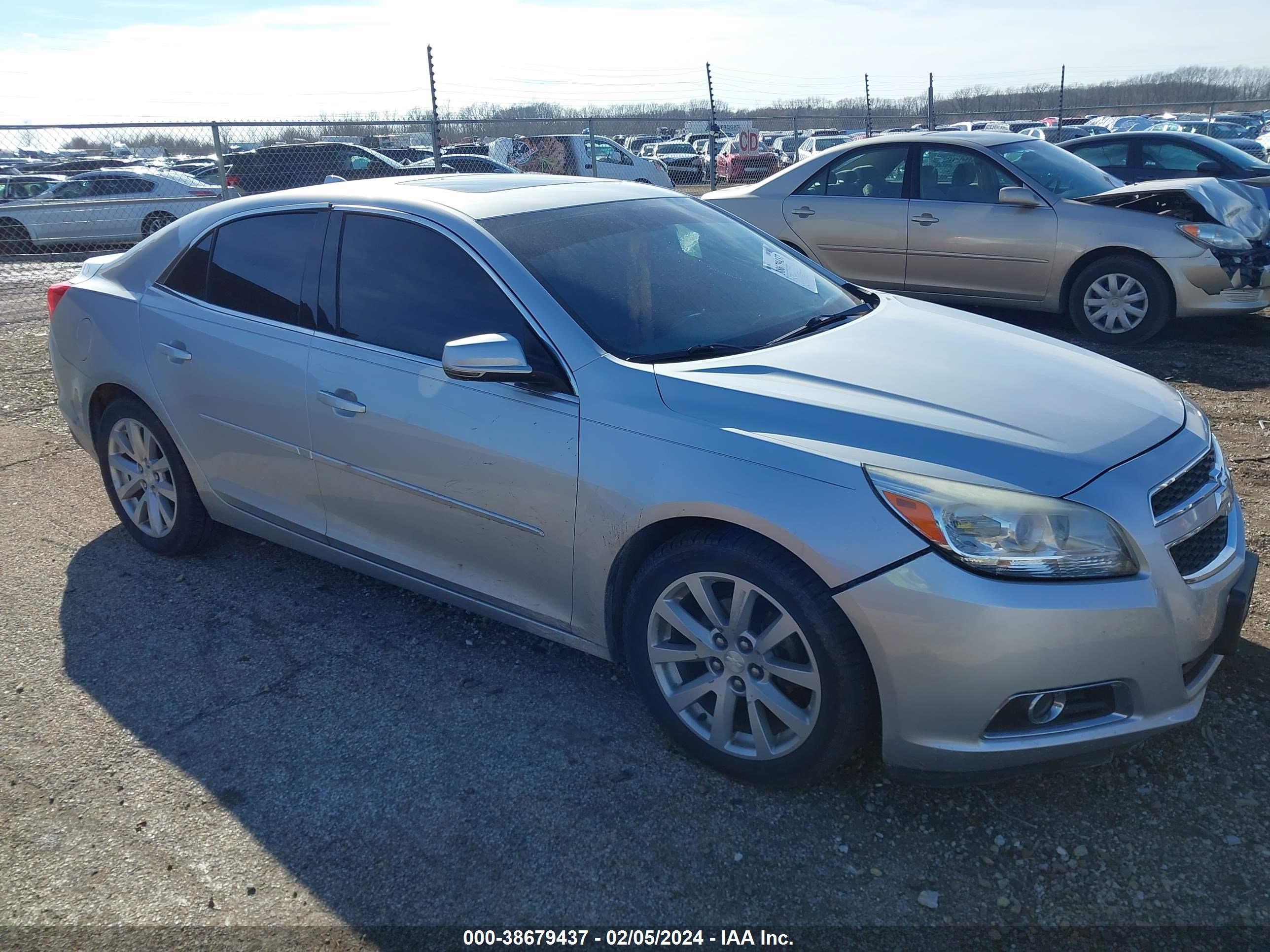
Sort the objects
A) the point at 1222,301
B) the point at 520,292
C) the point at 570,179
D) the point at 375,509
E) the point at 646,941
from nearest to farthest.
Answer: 1. the point at 646,941
2. the point at 520,292
3. the point at 375,509
4. the point at 570,179
5. the point at 1222,301

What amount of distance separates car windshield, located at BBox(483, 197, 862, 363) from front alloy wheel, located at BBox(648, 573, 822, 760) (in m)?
0.79

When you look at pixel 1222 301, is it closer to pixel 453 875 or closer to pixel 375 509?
pixel 375 509

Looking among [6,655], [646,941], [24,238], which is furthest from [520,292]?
[24,238]

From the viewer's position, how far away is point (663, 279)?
3.40 meters

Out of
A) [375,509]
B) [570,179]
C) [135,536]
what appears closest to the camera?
[375,509]

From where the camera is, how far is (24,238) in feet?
46.6

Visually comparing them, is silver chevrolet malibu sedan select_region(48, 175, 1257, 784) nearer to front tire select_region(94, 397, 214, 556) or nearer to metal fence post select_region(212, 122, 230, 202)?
front tire select_region(94, 397, 214, 556)

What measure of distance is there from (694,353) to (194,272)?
89.6 inches

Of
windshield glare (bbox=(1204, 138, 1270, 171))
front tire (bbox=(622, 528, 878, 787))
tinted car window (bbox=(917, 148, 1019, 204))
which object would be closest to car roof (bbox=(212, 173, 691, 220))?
front tire (bbox=(622, 528, 878, 787))

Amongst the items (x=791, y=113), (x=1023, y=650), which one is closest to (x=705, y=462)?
(x=1023, y=650)

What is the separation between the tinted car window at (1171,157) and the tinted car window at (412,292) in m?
9.69

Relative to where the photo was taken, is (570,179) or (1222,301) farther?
(1222,301)

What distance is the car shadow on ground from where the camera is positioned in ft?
8.14

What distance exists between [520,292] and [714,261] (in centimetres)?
86
